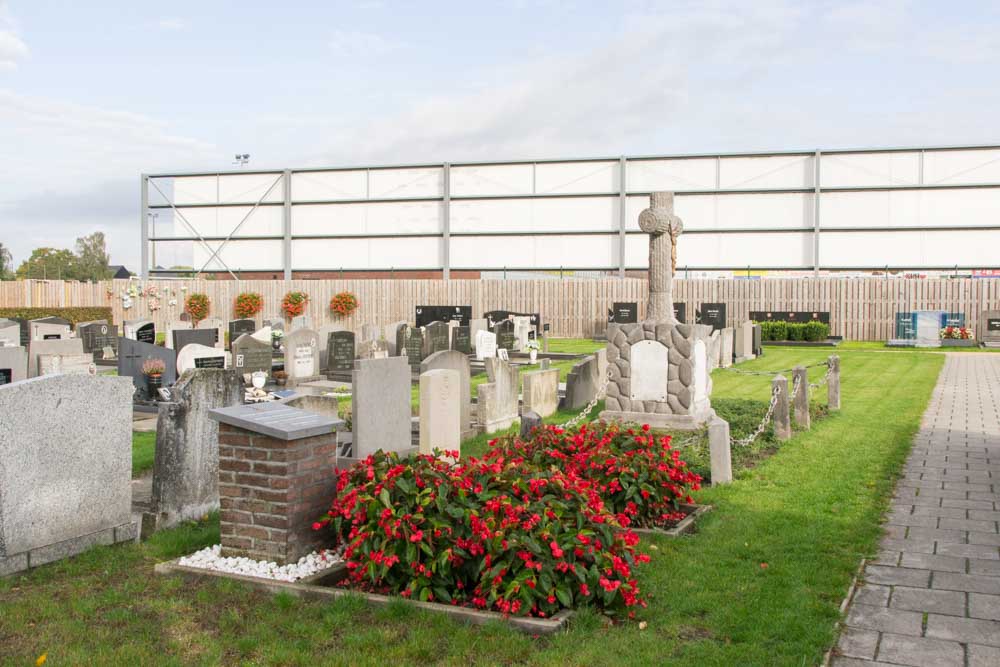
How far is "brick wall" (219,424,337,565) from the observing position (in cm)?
556

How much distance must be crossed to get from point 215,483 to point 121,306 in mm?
37540

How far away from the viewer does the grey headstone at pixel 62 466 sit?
5.66 metres

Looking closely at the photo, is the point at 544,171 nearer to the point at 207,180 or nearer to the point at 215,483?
the point at 207,180

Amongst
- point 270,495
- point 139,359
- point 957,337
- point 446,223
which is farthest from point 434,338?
point 957,337

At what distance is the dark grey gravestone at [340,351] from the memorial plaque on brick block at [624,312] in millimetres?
18525

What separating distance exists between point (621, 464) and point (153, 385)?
10.1m

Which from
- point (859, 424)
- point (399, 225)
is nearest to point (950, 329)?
point (859, 424)

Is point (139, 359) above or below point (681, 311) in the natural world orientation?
below

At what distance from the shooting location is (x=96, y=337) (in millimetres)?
24016

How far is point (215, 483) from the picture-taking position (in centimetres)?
748

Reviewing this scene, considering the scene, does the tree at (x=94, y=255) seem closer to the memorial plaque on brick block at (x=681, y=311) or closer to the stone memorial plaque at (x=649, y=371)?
the memorial plaque on brick block at (x=681, y=311)

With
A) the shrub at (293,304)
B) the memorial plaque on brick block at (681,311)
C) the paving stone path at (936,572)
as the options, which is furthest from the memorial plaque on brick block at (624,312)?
the paving stone path at (936,572)

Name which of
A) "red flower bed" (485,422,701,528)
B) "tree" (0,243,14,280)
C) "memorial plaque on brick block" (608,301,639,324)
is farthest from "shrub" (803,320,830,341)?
"tree" (0,243,14,280)

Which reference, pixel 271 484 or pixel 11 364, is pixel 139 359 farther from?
pixel 271 484
